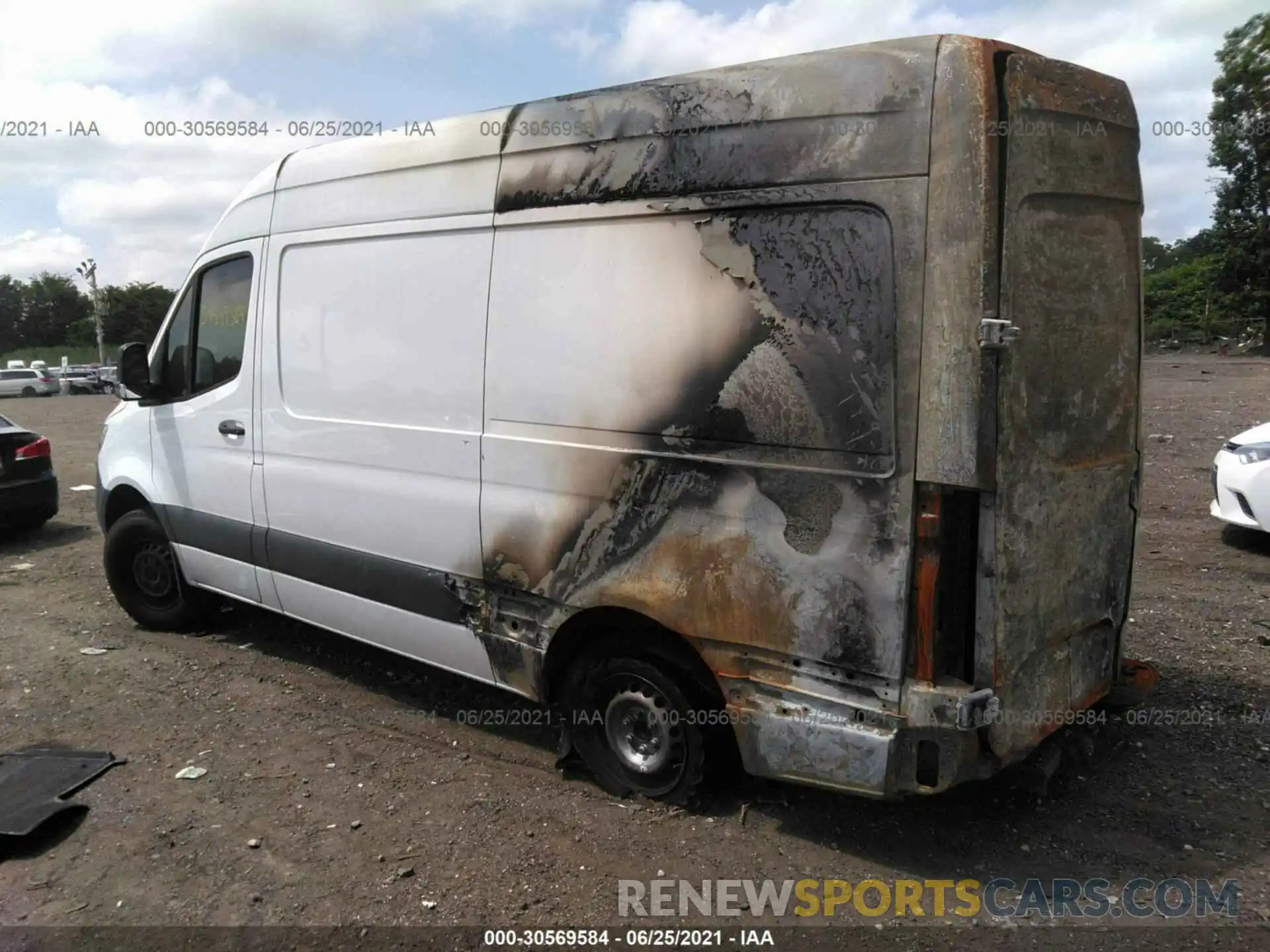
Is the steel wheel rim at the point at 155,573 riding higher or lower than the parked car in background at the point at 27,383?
lower

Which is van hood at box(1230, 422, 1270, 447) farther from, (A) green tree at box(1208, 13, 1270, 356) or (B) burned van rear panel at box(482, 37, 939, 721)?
(A) green tree at box(1208, 13, 1270, 356)

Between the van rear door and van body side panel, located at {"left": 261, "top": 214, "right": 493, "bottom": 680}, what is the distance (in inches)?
80.0

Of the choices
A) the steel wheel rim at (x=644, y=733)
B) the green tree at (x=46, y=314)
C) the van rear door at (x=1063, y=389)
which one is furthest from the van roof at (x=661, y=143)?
the green tree at (x=46, y=314)

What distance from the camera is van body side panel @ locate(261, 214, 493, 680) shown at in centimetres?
392

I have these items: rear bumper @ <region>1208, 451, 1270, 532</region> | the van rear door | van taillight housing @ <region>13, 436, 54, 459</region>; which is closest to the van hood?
rear bumper @ <region>1208, 451, 1270, 532</region>

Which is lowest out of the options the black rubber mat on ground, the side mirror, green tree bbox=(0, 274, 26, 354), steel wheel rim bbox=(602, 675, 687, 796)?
the black rubber mat on ground

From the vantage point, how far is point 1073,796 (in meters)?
3.68

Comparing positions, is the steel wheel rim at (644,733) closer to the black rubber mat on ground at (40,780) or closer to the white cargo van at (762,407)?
the white cargo van at (762,407)

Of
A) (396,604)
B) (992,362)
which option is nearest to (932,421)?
(992,362)

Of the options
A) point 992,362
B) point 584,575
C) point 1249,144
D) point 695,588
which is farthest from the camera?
point 1249,144

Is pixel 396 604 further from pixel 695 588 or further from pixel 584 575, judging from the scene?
pixel 695 588

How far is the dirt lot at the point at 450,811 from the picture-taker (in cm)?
321

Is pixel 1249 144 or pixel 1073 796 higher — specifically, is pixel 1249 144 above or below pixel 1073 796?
above

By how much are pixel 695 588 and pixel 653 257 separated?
1170mm
